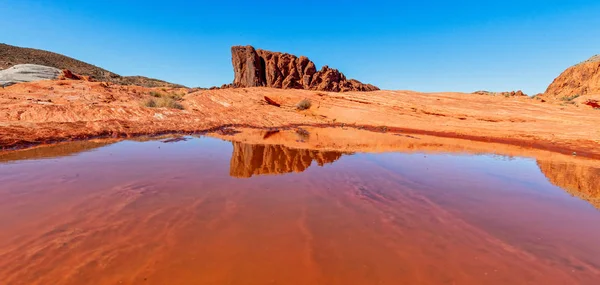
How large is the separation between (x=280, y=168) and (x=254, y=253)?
3906 mm

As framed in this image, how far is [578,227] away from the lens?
3.95 metres

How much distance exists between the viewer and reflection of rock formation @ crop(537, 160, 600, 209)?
5650 mm

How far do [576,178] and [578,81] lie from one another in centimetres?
5157

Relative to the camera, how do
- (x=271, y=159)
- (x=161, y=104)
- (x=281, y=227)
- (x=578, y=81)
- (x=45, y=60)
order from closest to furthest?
1. (x=281, y=227)
2. (x=271, y=159)
3. (x=161, y=104)
4. (x=578, y=81)
5. (x=45, y=60)

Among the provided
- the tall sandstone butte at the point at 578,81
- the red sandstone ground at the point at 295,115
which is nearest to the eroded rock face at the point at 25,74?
the red sandstone ground at the point at 295,115

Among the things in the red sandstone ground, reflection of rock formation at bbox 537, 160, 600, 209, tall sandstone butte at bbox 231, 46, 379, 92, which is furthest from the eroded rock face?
reflection of rock formation at bbox 537, 160, 600, 209

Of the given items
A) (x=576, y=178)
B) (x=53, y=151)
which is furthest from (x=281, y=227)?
(x=576, y=178)

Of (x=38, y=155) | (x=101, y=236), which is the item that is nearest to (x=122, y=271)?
(x=101, y=236)

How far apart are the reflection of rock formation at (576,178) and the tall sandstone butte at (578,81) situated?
44.4 metres

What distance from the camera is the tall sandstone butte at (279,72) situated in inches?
1681

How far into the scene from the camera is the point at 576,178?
6.86m

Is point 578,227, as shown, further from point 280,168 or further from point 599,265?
point 280,168

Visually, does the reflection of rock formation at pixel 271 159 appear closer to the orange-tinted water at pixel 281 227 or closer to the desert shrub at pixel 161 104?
the orange-tinted water at pixel 281 227

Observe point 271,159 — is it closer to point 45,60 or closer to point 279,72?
point 279,72
